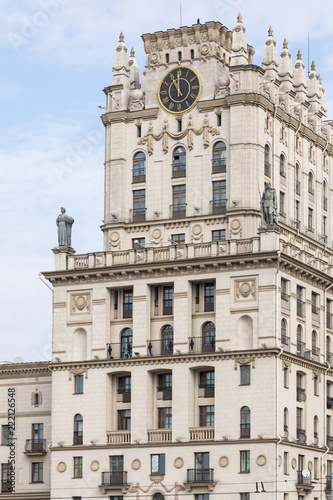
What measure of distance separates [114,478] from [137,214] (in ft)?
76.1

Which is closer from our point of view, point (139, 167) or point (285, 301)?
point (285, 301)

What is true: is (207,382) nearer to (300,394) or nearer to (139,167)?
(300,394)

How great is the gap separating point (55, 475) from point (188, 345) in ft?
50.8

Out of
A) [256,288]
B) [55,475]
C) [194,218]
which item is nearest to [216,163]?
[194,218]

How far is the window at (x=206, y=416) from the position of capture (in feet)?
368

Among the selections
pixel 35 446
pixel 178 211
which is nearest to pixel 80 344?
pixel 35 446

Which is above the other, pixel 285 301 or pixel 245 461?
pixel 285 301

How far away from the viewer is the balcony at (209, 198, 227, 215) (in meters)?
118

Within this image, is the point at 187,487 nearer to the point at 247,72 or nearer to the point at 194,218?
the point at 194,218

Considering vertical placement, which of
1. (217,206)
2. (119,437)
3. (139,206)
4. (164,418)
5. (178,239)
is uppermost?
(139,206)

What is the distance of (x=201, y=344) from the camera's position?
113m

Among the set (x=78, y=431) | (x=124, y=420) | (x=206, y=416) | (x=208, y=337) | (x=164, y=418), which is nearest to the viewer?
(x=206, y=416)

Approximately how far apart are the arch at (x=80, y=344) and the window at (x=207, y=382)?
1028 centimetres

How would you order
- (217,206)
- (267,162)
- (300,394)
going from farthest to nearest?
(267,162)
(217,206)
(300,394)
